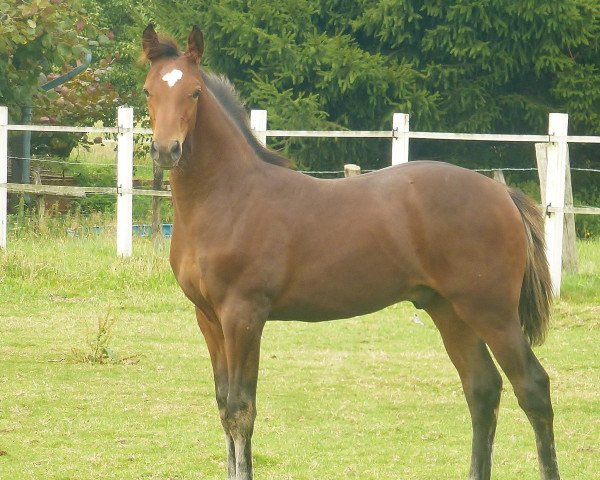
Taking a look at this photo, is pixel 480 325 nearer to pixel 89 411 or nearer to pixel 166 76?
pixel 166 76

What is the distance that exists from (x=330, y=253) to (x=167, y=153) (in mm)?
963

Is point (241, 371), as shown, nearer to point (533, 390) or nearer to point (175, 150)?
point (175, 150)

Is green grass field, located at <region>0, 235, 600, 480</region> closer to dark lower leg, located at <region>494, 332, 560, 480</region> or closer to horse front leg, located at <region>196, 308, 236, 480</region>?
horse front leg, located at <region>196, 308, 236, 480</region>

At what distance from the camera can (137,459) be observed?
5656mm

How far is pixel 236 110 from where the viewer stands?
17.4 ft

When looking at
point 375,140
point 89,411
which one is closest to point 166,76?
point 89,411

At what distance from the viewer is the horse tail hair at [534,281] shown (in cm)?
526

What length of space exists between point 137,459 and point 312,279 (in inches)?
59.3

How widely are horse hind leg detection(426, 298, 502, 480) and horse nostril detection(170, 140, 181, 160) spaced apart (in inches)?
59.4

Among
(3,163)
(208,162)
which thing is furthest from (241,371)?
(3,163)

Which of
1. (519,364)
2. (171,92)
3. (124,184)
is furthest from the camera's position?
(124,184)

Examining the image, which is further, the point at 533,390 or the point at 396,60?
the point at 396,60

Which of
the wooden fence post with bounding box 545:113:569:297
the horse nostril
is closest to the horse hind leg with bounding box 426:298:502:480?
the horse nostril

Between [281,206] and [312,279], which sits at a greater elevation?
[281,206]
